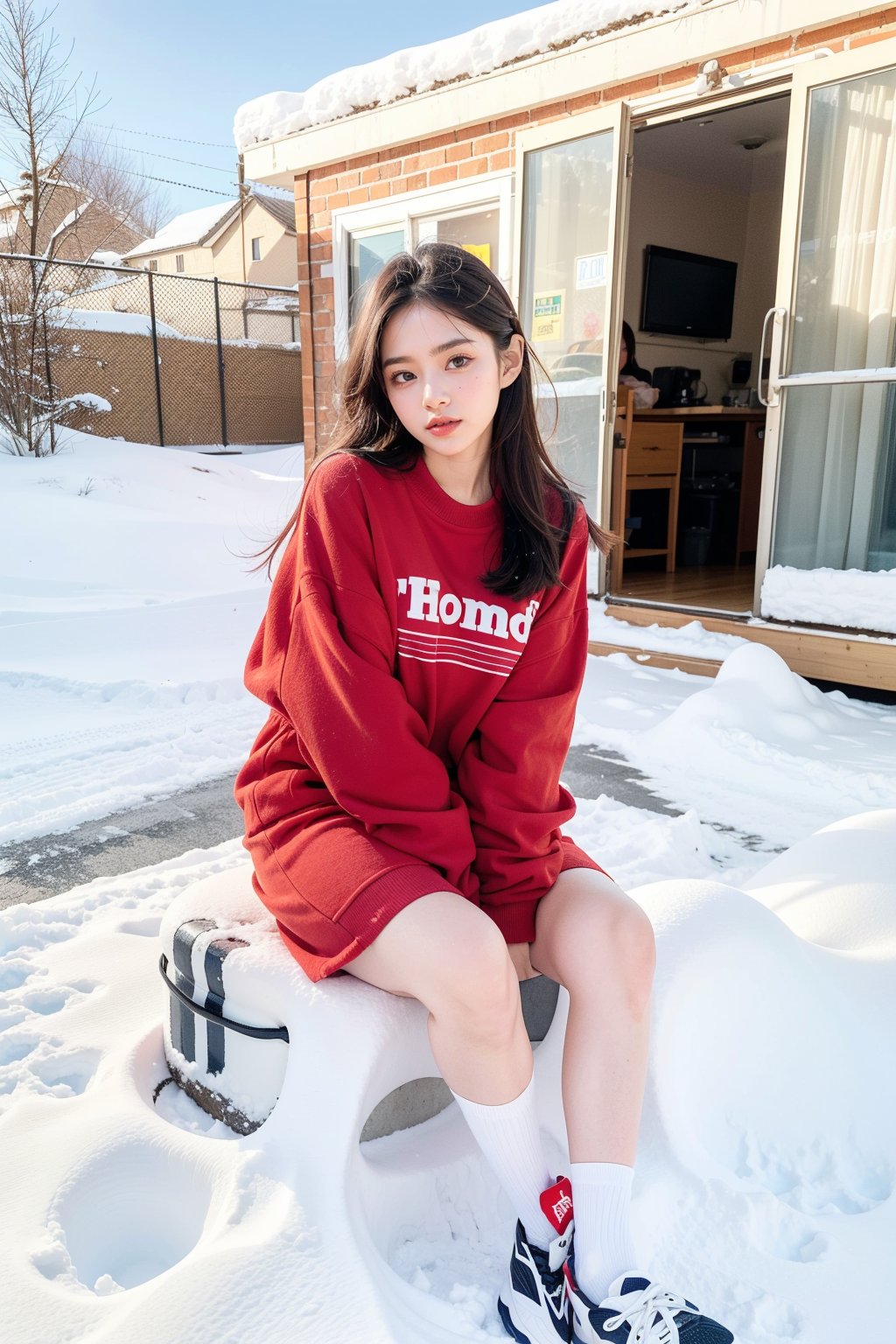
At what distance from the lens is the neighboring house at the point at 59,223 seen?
13367 mm

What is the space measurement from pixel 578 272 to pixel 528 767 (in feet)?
13.4

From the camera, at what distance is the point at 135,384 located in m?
13.6

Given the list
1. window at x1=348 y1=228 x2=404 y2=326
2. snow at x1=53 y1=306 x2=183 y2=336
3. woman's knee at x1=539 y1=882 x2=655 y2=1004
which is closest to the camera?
woman's knee at x1=539 y1=882 x2=655 y2=1004

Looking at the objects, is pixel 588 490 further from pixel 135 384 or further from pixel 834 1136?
pixel 135 384

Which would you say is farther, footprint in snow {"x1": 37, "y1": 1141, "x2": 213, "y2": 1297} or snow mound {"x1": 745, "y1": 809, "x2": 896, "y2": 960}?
snow mound {"x1": 745, "y1": 809, "x2": 896, "y2": 960}

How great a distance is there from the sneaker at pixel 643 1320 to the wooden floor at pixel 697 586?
3.85 meters

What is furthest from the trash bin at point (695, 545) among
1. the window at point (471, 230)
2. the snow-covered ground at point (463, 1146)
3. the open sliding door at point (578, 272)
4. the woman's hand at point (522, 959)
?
the woman's hand at point (522, 959)

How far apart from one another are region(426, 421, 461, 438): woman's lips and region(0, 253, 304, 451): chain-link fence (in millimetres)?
8998

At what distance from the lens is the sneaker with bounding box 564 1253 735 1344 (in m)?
1.12

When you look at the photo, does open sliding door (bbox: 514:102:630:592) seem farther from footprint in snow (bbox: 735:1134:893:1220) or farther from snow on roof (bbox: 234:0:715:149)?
footprint in snow (bbox: 735:1134:893:1220)

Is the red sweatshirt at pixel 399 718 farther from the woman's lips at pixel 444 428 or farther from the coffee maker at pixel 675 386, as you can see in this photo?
the coffee maker at pixel 675 386

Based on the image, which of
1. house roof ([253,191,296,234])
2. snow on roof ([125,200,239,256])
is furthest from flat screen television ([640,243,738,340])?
snow on roof ([125,200,239,256])

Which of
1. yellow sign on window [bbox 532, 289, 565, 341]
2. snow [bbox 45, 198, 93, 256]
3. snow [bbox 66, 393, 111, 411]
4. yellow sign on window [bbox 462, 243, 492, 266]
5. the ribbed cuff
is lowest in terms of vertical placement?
the ribbed cuff

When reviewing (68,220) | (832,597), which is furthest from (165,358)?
(832,597)
